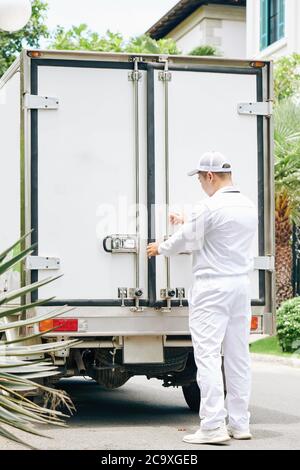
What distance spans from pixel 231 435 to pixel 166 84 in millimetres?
3094

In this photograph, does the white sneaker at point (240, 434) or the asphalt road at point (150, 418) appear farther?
the white sneaker at point (240, 434)

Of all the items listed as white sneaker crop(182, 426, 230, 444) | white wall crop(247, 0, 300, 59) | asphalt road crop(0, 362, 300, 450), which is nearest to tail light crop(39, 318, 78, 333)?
asphalt road crop(0, 362, 300, 450)

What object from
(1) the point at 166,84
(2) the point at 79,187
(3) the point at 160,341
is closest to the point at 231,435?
(3) the point at 160,341

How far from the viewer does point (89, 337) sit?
9430mm

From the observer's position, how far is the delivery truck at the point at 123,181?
9367 millimetres

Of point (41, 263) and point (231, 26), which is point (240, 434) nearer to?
point (41, 263)

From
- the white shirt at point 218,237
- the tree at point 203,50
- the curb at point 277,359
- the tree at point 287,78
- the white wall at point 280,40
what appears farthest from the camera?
the tree at point 203,50

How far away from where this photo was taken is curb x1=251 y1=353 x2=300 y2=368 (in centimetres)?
1647

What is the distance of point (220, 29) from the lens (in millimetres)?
35125

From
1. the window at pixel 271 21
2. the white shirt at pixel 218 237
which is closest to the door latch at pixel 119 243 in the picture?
the white shirt at pixel 218 237

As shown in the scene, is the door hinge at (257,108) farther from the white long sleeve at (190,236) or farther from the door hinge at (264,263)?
the white long sleeve at (190,236)

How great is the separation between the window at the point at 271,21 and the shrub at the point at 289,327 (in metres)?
13.1
